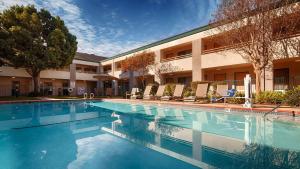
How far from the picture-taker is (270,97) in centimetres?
1224

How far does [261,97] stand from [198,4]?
1199 cm

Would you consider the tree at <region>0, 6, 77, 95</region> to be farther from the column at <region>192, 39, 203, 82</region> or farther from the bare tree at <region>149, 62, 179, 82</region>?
the column at <region>192, 39, 203, 82</region>

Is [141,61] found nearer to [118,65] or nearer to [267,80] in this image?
[118,65]

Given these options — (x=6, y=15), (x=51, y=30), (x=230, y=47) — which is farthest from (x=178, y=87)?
(x=6, y=15)

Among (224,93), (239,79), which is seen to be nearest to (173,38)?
(239,79)

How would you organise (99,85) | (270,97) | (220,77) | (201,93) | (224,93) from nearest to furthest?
(270,97) < (224,93) < (201,93) < (220,77) < (99,85)

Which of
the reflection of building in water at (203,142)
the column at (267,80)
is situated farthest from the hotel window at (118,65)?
the reflection of building in water at (203,142)

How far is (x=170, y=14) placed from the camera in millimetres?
21609

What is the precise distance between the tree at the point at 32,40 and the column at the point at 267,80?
67.3 feet

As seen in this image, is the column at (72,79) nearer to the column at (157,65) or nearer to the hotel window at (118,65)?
the hotel window at (118,65)

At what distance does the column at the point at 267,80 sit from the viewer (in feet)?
46.8

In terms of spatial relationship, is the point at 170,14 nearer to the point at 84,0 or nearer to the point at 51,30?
the point at 84,0

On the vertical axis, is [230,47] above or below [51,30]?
below

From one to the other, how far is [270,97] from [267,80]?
2.71 meters
